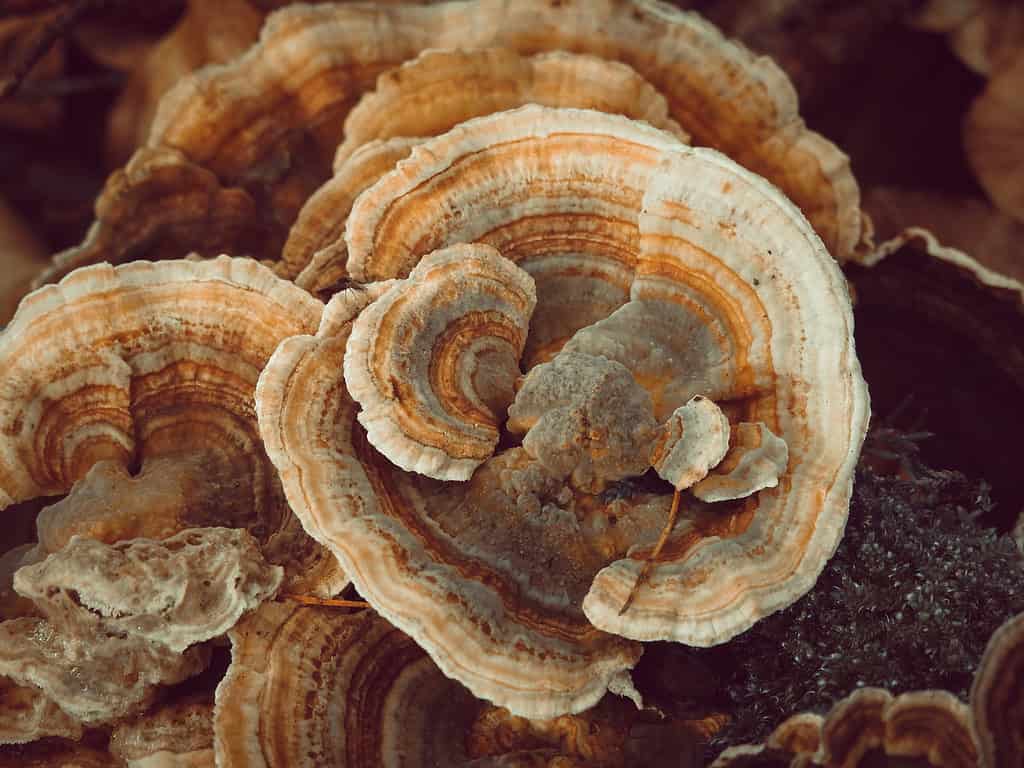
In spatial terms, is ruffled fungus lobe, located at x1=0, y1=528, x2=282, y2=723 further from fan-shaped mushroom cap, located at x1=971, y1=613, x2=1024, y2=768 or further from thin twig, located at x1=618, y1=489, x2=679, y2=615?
fan-shaped mushroom cap, located at x1=971, y1=613, x2=1024, y2=768

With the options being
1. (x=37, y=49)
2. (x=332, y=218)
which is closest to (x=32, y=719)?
(x=332, y=218)

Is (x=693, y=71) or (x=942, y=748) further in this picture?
(x=693, y=71)

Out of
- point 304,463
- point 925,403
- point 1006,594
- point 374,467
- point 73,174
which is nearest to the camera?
point 304,463

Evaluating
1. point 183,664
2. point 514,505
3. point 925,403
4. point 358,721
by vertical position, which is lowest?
point 358,721

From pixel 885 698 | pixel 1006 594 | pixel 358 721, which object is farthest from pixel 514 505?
pixel 1006 594

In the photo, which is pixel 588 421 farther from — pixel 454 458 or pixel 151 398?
pixel 151 398

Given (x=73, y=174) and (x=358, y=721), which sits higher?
(x=73, y=174)

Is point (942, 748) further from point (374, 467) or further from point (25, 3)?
point (25, 3)

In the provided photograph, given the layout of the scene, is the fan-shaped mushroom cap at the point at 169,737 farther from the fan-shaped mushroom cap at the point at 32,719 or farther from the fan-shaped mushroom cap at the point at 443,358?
the fan-shaped mushroom cap at the point at 443,358
